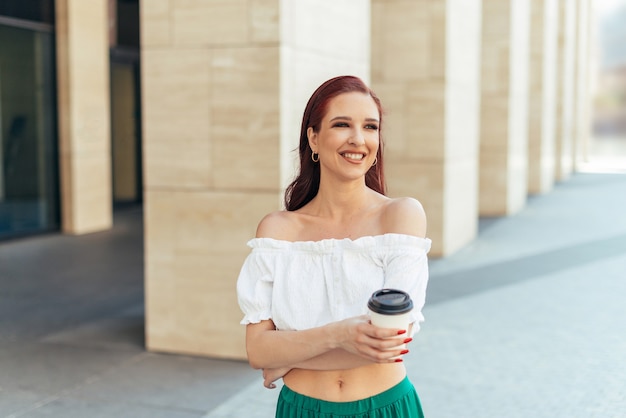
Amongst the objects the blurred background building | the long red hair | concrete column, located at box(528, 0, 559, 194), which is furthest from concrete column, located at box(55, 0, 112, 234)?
the long red hair

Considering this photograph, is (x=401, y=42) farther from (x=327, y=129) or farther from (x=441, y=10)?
(x=327, y=129)

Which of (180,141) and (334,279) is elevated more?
(180,141)

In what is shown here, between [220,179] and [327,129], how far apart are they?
432 centimetres

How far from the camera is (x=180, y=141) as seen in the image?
686 cm

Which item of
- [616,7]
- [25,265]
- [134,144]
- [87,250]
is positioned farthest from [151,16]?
[616,7]

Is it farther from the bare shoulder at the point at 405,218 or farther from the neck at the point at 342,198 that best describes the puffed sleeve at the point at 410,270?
the neck at the point at 342,198

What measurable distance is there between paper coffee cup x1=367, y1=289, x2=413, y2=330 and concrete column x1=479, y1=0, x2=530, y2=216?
52.1 feet

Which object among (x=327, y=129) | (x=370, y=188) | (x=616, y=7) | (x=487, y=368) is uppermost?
(x=616, y=7)

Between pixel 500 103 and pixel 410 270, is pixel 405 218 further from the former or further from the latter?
pixel 500 103

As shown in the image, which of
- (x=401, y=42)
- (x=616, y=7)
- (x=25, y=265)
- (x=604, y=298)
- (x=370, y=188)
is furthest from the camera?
(x=616, y=7)

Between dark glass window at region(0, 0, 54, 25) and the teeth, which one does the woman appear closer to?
the teeth

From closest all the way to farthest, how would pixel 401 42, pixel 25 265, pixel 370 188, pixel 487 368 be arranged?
1. pixel 370 188
2. pixel 487 368
3. pixel 25 265
4. pixel 401 42

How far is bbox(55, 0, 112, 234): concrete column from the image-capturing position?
48.6 ft

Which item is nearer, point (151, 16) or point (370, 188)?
point (370, 188)
